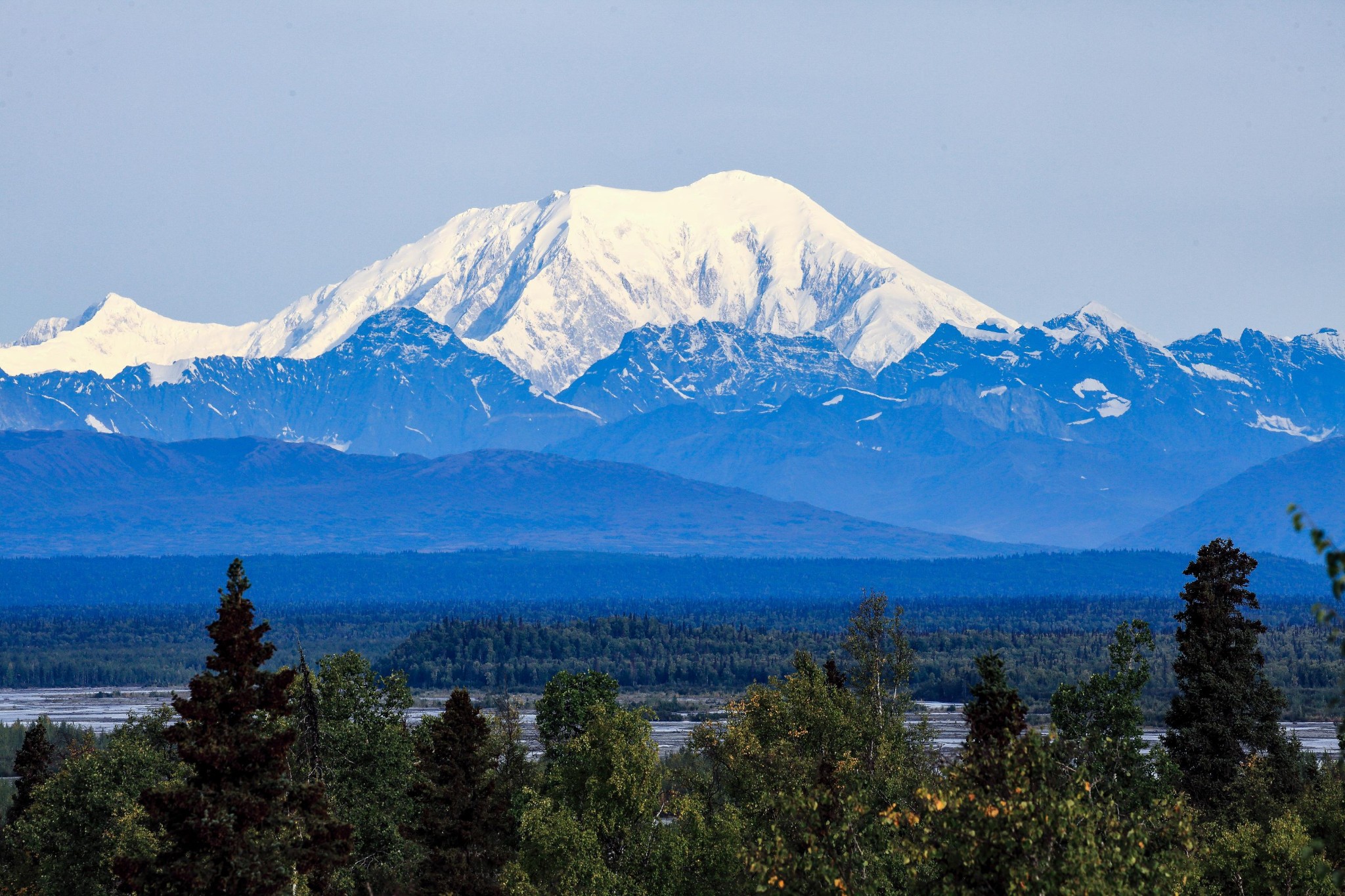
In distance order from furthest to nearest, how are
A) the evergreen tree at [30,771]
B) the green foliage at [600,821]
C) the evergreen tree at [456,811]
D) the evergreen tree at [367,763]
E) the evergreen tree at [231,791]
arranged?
the evergreen tree at [30,771] < the evergreen tree at [367,763] < the evergreen tree at [456,811] < the green foliage at [600,821] < the evergreen tree at [231,791]

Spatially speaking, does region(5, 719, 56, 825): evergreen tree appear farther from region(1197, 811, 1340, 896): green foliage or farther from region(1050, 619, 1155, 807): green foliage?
region(1197, 811, 1340, 896): green foliage

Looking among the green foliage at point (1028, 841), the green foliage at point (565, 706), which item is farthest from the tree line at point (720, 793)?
the green foliage at point (565, 706)

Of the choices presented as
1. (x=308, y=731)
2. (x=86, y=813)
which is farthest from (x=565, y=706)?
(x=308, y=731)

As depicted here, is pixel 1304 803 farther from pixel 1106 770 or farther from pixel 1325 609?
pixel 1325 609

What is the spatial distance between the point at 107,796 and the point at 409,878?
43.7 ft

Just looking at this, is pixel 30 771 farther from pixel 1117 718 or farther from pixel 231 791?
pixel 1117 718

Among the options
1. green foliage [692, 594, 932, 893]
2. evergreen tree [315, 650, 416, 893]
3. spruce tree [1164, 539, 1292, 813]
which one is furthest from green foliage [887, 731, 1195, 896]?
evergreen tree [315, 650, 416, 893]

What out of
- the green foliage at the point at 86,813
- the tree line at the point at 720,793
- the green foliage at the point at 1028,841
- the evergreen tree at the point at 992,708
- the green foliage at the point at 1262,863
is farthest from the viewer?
the green foliage at the point at 86,813

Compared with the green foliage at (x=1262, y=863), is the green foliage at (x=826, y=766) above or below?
above

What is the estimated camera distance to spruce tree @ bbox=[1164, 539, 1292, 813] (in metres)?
69.1

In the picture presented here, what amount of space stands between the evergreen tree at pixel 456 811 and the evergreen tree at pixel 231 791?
1469 centimetres

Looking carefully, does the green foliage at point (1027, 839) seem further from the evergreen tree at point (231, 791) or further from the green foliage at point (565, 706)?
the green foliage at point (565, 706)

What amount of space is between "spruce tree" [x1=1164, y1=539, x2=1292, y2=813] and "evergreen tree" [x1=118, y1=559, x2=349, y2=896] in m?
37.6

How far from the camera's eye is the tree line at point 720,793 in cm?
3934
